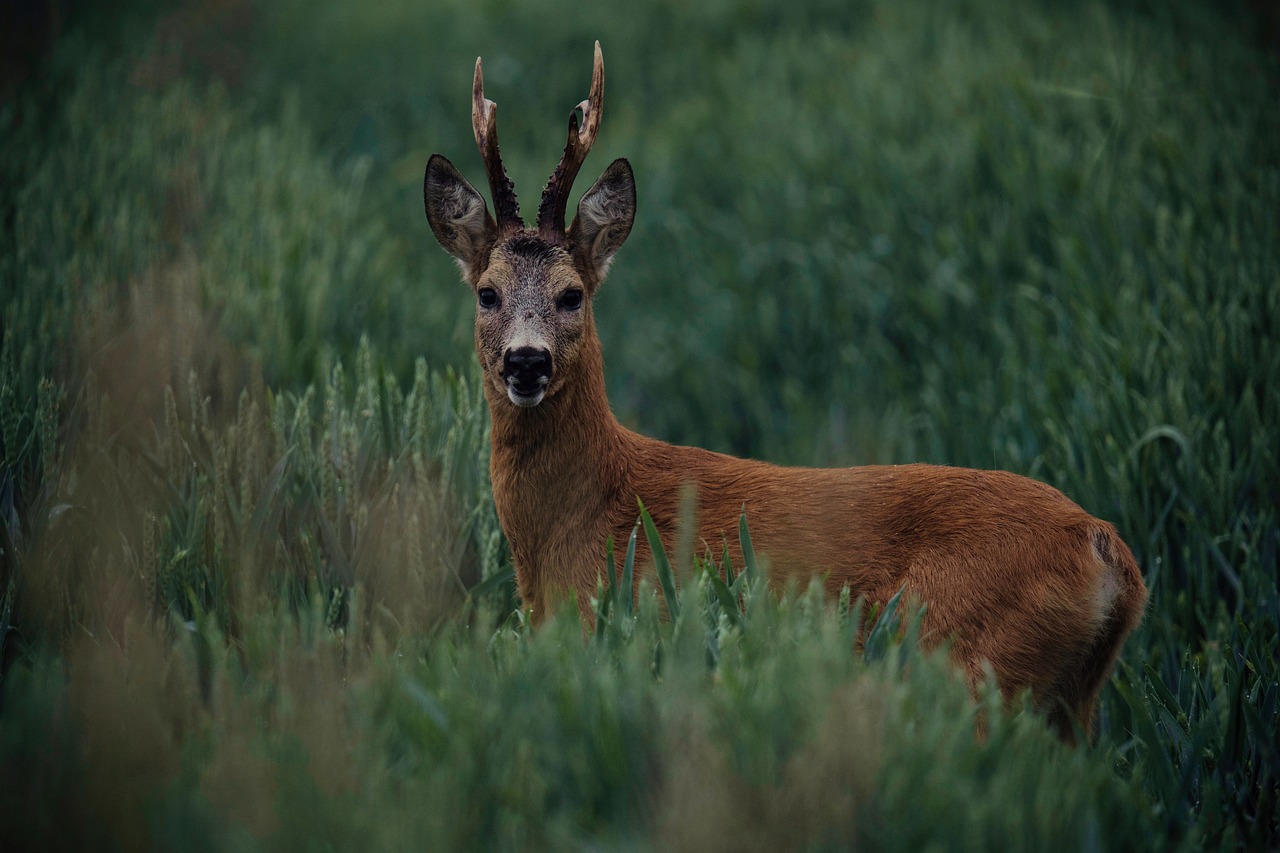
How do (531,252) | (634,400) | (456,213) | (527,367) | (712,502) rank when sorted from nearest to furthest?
(527,367)
(712,502)
(531,252)
(456,213)
(634,400)

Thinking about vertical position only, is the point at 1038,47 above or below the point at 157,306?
above

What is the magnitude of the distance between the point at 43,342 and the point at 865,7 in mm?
8540

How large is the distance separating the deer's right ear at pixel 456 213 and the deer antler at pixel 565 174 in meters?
0.21

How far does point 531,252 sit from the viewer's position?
13.4 feet

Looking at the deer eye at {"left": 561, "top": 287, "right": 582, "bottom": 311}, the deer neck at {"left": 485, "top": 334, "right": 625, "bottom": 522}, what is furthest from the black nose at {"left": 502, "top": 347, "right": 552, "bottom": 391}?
the deer eye at {"left": 561, "top": 287, "right": 582, "bottom": 311}

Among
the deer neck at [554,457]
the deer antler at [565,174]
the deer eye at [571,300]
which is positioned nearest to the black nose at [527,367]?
the deer neck at [554,457]

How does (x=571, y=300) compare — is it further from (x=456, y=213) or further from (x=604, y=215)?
(x=456, y=213)

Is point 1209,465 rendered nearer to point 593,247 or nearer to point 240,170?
point 593,247

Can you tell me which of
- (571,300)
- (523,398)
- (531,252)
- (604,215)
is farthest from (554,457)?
(604,215)

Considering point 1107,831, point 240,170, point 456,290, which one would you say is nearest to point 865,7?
point 456,290

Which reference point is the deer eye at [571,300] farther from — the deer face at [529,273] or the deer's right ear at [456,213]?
the deer's right ear at [456,213]

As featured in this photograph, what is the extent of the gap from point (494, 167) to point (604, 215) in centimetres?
44

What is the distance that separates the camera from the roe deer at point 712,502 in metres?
3.42

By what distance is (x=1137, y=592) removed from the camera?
352cm
